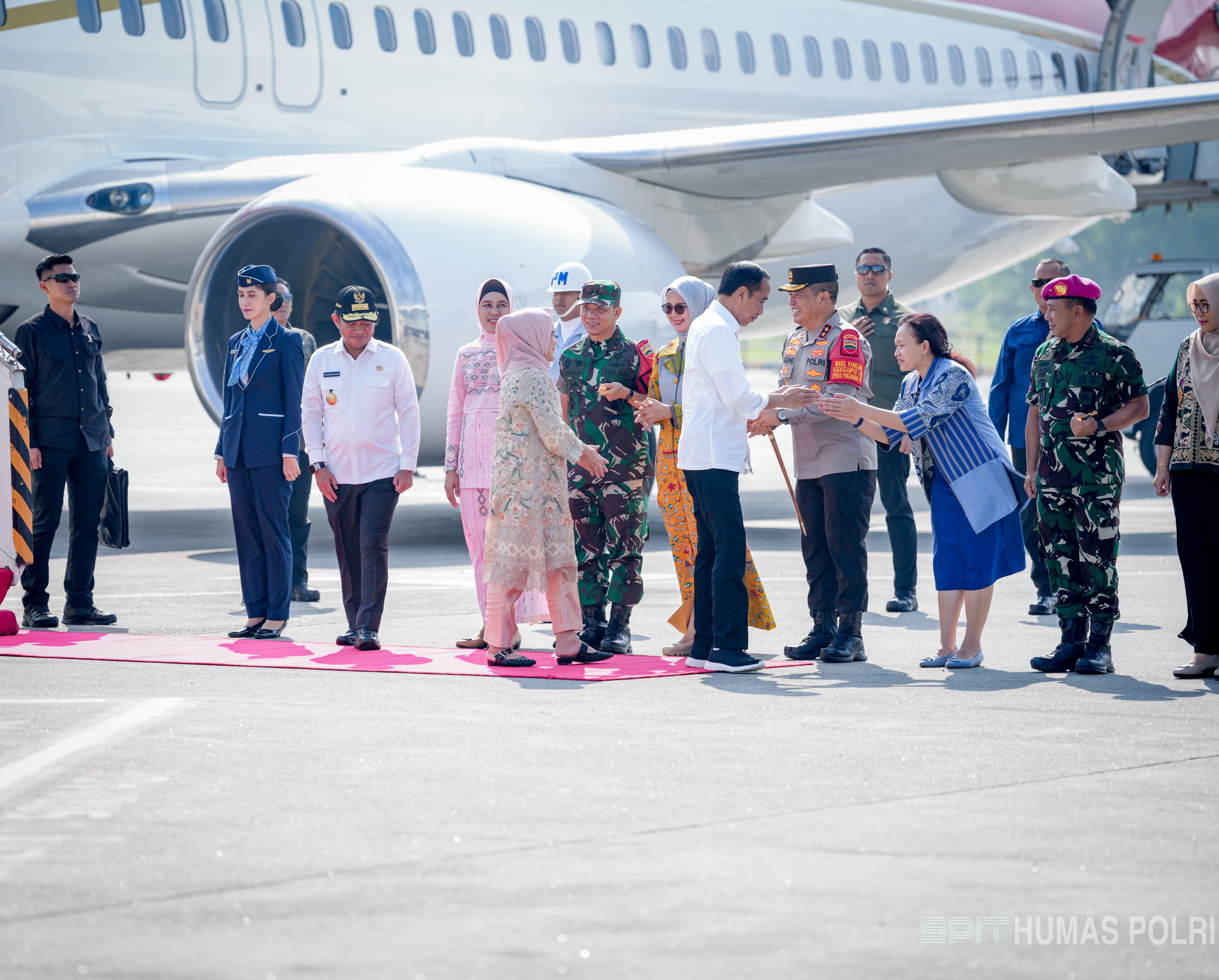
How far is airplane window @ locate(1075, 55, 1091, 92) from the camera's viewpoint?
715 inches

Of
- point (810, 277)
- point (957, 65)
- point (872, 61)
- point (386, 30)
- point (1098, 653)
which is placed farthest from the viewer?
point (957, 65)

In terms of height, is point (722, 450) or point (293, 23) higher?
point (293, 23)

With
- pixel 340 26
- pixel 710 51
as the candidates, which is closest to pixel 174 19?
pixel 340 26

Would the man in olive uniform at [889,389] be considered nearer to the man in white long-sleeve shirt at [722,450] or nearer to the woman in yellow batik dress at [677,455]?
the woman in yellow batik dress at [677,455]

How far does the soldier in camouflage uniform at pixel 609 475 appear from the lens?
7.12 meters

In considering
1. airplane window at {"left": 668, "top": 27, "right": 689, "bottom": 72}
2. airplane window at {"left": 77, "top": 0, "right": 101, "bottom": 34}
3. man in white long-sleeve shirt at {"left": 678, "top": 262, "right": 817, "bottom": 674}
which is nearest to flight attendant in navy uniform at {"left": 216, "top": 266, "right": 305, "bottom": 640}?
man in white long-sleeve shirt at {"left": 678, "top": 262, "right": 817, "bottom": 674}

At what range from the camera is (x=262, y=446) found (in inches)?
302

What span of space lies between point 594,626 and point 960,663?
160 centimetres

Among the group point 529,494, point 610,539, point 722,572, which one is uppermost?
point 529,494

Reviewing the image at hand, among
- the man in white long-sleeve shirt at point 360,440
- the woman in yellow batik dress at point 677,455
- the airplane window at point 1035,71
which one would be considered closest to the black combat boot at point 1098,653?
the woman in yellow batik dress at point 677,455

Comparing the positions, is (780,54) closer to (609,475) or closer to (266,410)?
(266,410)

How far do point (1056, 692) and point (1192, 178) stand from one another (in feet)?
40.4

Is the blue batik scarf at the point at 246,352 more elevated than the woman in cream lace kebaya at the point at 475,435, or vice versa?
the blue batik scarf at the point at 246,352

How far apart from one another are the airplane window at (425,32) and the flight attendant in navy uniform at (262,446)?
562 cm
